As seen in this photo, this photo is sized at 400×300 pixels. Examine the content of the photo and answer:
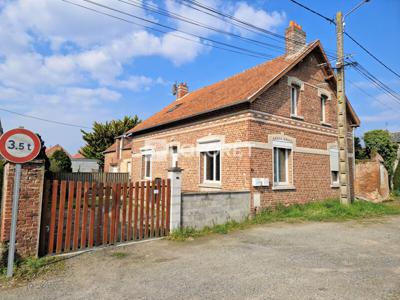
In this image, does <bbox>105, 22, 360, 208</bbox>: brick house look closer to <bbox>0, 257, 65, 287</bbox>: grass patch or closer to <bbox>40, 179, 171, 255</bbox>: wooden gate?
<bbox>40, 179, 171, 255</bbox>: wooden gate

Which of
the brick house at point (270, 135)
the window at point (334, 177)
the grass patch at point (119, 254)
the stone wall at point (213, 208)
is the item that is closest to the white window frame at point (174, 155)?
the brick house at point (270, 135)

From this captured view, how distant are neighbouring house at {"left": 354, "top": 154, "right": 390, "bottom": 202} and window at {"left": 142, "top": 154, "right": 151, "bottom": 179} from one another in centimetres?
1200

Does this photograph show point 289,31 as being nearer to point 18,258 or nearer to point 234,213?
point 234,213

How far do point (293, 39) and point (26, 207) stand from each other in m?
12.8

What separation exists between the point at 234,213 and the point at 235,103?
393 cm

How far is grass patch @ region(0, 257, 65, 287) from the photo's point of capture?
450 cm

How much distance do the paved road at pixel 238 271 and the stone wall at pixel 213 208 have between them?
84 centimetres

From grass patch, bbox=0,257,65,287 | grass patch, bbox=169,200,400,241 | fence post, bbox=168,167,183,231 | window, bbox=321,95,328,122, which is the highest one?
window, bbox=321,95,328,122

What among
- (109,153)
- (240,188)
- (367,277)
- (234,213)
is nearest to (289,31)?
(240,188)

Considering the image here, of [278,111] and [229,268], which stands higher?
[278,111]

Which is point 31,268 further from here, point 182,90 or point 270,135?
point 182,90

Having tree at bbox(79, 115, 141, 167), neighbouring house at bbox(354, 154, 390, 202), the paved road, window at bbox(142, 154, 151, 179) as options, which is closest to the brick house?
window at bbox(142, 154, 151, 179)

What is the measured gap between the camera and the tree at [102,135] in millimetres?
37031

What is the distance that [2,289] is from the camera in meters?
4.14
